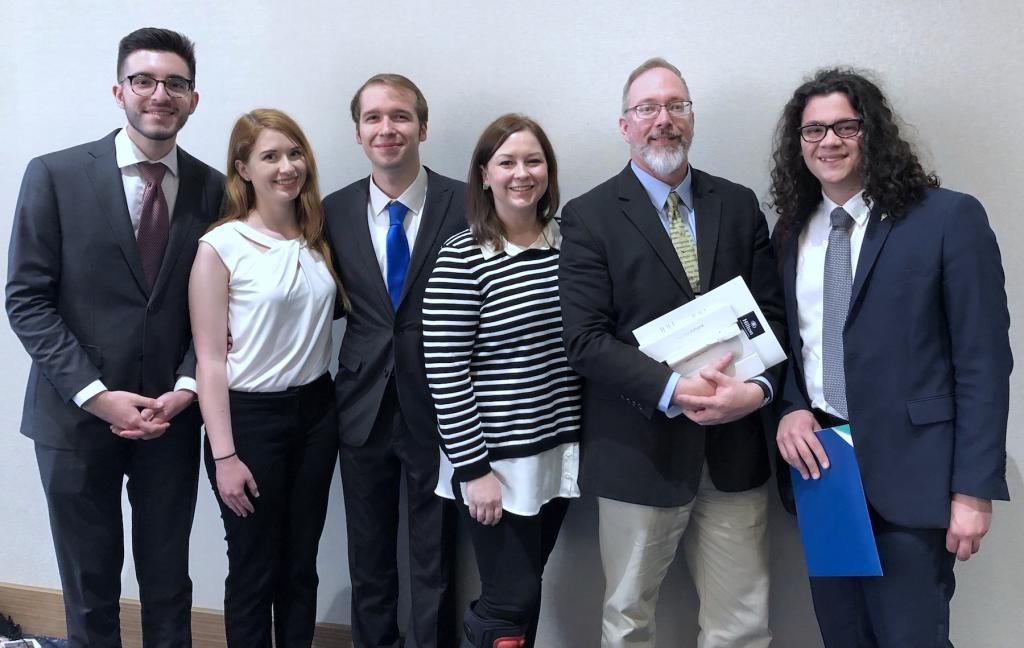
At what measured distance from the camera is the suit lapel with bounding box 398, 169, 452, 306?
2203 mm

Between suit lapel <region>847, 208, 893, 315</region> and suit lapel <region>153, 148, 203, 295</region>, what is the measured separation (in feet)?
5.55

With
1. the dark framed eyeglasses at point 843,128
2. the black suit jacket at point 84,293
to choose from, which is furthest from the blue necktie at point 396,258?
the dark framed eyeglasses at point 843,128

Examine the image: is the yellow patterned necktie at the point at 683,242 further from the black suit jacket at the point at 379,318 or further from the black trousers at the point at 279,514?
the black trousers at the point at 279,514

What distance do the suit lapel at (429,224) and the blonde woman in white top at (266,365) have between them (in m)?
0.21

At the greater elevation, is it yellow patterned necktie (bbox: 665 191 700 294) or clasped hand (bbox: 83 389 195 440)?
yellow patterned necktie (bbox: 665 191 700 294)

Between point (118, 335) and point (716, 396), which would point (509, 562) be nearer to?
point (716, 396)

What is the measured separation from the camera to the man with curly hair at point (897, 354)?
1674 mm

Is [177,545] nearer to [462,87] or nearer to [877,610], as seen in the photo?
[462,87]

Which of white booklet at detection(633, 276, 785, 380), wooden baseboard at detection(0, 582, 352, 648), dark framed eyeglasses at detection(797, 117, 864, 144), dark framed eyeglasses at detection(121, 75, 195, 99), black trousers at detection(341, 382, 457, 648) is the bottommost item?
wooden baseboard at detection(0, 582, 352, 648)

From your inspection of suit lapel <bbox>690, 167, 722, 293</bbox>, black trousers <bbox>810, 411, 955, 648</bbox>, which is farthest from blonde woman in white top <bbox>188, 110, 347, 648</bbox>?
black trousers <bbox>810, 411, 955, 648</bbox>

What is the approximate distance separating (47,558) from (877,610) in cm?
287

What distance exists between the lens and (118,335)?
212cm

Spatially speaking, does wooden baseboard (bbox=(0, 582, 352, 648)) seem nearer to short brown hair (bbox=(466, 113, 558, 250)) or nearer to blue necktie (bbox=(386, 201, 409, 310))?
blue necktie (bbox=(386, 201, 409, 310))

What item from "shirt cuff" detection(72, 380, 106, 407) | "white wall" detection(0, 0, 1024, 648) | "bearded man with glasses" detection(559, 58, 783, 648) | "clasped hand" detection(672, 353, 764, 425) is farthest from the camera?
"white wall" detection(0, 0, 1024, 648)
